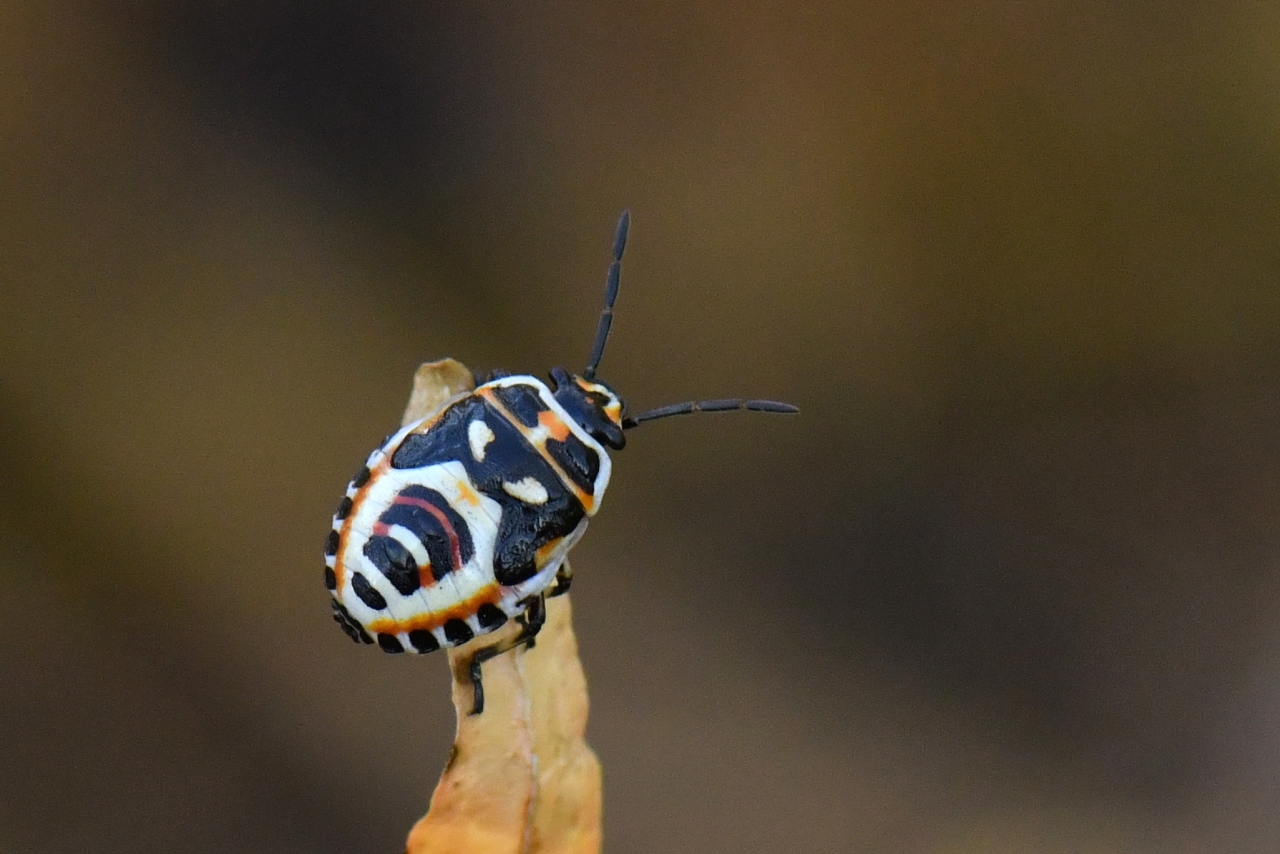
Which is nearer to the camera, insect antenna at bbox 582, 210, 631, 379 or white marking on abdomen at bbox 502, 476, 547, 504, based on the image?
white marking on abdomen at bbox 502, 476, 547, 504

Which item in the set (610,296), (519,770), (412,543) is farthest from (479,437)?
(519,770)

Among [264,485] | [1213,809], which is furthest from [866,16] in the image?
[1213,809]

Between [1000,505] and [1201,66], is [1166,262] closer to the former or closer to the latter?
[1201,66]

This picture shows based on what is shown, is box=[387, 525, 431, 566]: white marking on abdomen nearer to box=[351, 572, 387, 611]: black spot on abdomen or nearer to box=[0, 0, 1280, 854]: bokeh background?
box=[351, 572, 387, 611]: black spot on abdomen

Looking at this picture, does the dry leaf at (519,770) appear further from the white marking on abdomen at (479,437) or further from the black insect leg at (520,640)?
the white marking on abdomen at (479,437)

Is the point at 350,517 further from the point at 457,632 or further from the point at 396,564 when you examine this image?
the point at 457,632

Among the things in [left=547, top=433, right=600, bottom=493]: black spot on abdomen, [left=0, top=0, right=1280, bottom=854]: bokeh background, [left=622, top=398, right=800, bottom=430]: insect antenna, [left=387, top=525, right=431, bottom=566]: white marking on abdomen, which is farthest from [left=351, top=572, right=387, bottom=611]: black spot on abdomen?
[left=0, top=0, right=1280, bottom=854]: bokeh background
